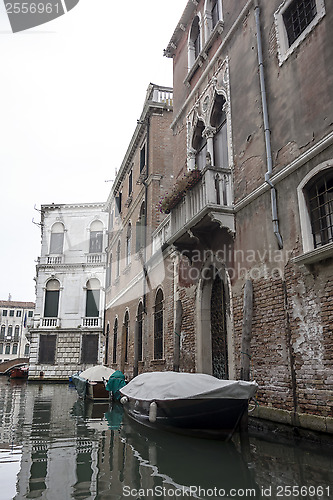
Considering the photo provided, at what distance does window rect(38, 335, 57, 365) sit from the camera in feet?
85.6

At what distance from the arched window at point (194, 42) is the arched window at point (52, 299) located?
65.4 feet

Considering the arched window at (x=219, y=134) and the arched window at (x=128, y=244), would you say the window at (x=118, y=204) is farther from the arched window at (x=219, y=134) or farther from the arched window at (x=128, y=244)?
the arched window at (x=219, y=134)

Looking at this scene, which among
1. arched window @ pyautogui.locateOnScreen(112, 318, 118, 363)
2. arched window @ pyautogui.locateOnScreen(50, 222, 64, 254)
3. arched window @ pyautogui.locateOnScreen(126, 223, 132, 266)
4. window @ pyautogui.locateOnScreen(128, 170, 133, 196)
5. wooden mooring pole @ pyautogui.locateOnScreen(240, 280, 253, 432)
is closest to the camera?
wooden mooring pole @ pyautogui.locateOnScreen(240, 280, 253, 432)

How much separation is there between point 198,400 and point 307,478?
1972 mm

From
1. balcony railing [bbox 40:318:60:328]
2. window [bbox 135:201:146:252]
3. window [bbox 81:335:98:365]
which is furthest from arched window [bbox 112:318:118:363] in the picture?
balcony railing [bbox 40:318:60:328]

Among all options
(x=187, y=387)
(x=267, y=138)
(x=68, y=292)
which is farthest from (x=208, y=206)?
(x=68, y=292)

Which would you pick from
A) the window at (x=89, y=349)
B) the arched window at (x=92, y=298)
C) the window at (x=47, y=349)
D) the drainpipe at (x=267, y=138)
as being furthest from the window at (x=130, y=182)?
the window at (x=47, y=349)

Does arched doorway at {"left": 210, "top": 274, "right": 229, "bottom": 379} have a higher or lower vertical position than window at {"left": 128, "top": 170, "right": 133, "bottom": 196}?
lower

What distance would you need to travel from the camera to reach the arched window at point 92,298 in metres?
27.5

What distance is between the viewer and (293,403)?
18.9 feet

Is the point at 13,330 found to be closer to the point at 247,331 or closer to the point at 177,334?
the point at 177,334

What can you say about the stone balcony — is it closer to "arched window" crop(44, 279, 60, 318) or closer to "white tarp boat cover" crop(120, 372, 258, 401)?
"white tarp boat cover" crop(120, 372, 258, 401)

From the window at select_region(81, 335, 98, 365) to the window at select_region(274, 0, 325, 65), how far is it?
22.7m

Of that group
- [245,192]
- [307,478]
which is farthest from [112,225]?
[307,478]
